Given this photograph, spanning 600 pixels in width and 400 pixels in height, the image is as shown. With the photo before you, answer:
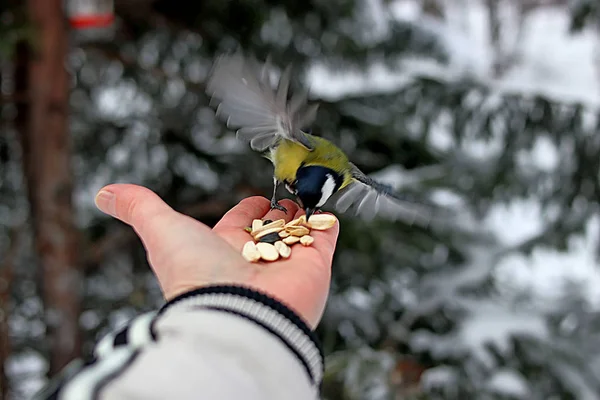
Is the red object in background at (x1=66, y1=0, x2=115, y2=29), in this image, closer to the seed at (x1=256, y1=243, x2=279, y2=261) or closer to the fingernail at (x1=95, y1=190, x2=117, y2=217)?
the fingernail at (x1=95, y1=190, x2=117, y2=217)

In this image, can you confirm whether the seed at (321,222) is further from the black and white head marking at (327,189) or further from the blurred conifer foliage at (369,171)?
the blurred conifer foliage at (369,171)

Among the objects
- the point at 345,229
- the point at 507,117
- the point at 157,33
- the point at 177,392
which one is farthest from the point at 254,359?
the point at 157,33

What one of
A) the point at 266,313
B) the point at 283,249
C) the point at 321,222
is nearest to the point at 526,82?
the point at 321,222

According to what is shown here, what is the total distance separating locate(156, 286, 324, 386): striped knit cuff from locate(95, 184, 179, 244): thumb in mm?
178

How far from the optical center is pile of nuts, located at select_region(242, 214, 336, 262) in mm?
714

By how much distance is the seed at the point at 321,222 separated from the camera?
2.69ft

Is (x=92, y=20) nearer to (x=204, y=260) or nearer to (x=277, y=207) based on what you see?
(x=277, y=207)

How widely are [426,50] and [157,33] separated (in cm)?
99

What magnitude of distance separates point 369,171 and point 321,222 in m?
1.04

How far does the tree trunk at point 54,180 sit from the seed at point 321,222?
1.09 metres

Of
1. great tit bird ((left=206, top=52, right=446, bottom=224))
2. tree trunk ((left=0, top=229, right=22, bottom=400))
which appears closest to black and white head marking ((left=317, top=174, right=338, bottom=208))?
great tit bird ((left=206, top=52, right=446, bottom=224))

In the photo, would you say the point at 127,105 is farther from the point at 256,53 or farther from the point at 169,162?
the point at 256,53

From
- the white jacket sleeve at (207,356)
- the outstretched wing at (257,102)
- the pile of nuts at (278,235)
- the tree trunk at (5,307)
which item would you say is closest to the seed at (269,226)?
the pile of nuts at (278,235)

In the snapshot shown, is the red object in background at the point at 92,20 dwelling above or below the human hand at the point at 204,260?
below
